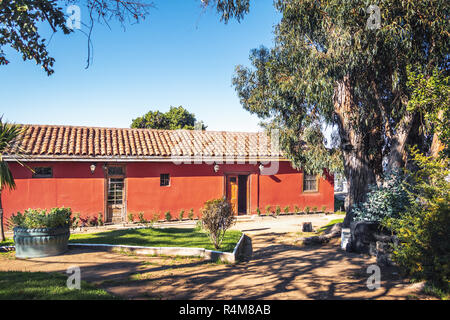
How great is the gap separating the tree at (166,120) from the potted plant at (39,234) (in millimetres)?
24481

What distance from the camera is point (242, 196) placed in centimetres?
1819

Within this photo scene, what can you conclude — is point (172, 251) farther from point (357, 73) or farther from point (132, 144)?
point (132, 144)

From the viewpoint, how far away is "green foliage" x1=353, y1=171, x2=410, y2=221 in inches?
291

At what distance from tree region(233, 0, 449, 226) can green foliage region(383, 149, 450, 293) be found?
2.00m

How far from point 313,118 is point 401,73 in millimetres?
3491

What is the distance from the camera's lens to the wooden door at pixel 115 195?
13445 millimetres

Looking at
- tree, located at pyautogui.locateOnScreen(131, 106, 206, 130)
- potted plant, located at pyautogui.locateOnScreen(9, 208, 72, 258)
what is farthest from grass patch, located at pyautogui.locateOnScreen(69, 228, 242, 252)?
tree, located at pyautogui.locateOnScreen(131, 106, 206, 130)

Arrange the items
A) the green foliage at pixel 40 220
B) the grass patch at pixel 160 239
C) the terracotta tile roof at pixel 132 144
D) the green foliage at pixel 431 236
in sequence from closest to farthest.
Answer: the green foliage at pixel 431 236 → the green foliage at pixel 40 220 → the grass patch at pixel 160 239 → the terracotta tile roof at pixel 132 144

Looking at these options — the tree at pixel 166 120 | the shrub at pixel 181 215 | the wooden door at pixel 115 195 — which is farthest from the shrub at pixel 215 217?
the tree at pixel 166 120

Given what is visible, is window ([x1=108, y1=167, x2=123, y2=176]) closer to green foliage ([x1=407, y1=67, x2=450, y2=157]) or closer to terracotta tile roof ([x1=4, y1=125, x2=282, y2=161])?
terracotta tile roof ([x1=4, y1=125, x2=282, y2=161])

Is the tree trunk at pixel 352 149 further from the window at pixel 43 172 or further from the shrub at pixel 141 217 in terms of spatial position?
the window at pixel 43 172

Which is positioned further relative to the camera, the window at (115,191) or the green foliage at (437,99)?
the window at (115,191)
